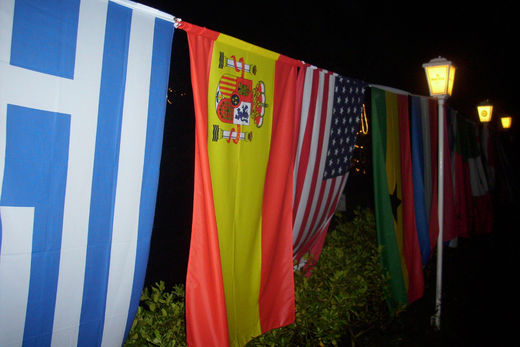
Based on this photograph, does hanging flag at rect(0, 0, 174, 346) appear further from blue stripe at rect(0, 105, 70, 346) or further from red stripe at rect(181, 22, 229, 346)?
red stripe at rect(181, 22, 229, 346)

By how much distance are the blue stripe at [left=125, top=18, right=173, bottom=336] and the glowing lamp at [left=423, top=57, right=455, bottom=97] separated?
367 centimetres

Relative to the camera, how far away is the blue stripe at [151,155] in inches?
77.9

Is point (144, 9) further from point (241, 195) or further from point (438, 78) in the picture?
point (438, 78)

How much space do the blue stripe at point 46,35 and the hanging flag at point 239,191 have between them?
67cm

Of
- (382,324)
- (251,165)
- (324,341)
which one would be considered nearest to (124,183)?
(251,165)

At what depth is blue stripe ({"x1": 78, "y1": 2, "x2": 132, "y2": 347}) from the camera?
1.81m

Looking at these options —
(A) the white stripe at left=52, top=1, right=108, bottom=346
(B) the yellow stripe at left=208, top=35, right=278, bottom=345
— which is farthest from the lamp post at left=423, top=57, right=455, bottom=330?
(A) the white stripe at left=52, top=1, right=108, bottom=346

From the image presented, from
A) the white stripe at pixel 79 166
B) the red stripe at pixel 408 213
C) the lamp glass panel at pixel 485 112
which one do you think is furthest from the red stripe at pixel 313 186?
the lamp glass panel at pixel 485 112

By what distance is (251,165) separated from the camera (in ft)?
8.31

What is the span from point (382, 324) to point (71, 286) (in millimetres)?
3305

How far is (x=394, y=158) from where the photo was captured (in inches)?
156

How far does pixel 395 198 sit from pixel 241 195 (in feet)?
7.68

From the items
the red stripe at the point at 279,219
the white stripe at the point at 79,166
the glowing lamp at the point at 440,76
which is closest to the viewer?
the white stripe at the point at 79,166

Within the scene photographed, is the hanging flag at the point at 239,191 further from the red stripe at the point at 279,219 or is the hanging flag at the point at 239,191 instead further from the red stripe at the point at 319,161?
the red stripe at the point at 319,161
